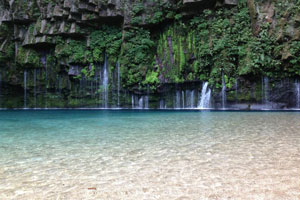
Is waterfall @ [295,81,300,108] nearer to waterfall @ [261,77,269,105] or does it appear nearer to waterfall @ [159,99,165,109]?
waterfall @ [261,77,269,105]

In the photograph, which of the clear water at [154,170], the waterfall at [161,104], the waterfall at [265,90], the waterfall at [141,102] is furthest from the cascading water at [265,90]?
the clear water at [154,170]

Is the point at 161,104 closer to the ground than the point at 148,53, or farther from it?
closer to the ground

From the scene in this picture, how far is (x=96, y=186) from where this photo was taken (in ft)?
7.66

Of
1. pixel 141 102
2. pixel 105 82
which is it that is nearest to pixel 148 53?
pixel 141 102

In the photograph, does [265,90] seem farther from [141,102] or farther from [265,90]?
[141,102]

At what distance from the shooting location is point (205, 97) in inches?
757

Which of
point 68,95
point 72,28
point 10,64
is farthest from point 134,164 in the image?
point 10,64

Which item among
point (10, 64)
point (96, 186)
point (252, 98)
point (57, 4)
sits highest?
point (57, 4)

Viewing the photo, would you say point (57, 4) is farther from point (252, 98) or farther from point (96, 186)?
point (96, 186)

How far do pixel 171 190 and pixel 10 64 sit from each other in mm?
28808

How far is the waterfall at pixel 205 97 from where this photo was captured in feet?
62.6

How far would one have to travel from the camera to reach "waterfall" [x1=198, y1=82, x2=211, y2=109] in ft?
62.6

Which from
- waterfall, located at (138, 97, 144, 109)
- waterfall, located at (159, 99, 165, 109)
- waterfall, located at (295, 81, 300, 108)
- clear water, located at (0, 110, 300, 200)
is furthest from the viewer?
waterfall, located at (138, 97, 144, 109)

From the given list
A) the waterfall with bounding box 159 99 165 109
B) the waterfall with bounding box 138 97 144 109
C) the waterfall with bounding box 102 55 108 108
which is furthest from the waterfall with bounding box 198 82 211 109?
the waterfall with bounding box 102 55 108 108
